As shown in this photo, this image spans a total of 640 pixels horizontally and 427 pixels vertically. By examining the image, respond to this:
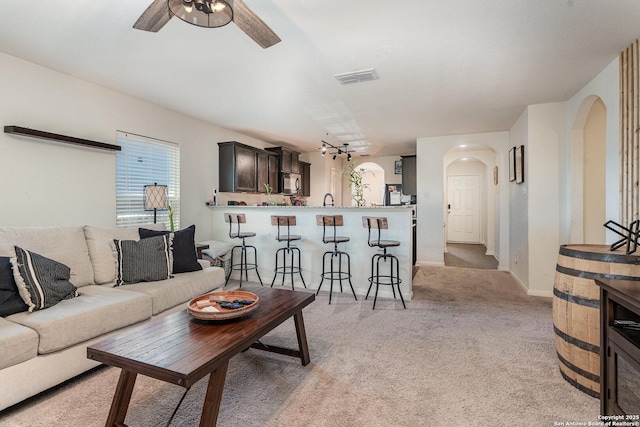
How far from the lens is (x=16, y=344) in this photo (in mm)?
1736

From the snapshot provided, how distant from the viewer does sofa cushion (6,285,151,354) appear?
1.89 meters

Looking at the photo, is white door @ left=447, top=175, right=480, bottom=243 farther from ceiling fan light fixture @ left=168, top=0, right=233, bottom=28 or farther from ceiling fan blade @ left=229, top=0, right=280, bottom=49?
ceiling fan light fixture @ left=168, top=0, right=233, bottom=28

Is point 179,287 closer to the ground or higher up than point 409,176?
closer to the ground

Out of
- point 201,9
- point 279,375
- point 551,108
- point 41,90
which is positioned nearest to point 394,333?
point 279,375

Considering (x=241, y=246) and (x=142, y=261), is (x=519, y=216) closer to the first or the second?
(x=241, y=246)

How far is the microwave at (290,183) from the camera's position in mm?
6730

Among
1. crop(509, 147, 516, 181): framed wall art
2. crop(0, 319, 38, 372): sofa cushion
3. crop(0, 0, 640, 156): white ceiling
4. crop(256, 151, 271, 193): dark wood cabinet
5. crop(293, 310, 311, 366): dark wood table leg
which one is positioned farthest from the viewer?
crop(256, 151, 271, 193): dark wood cabinet

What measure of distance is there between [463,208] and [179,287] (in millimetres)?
8454

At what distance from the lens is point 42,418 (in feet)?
5.64

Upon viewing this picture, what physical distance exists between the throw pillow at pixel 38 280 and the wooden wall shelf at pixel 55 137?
131cm

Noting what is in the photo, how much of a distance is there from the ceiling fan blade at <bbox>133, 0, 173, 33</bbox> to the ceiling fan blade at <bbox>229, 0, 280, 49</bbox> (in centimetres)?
36

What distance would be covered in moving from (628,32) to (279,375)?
360 centimetres

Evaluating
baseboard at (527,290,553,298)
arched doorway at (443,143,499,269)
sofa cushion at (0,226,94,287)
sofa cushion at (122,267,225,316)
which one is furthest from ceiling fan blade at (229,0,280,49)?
arched doorway at (443,143,499,269)

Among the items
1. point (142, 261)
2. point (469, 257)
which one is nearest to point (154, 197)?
point (142, 261)
